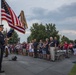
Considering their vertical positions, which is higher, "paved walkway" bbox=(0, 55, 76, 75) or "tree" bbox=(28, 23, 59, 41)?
"tree" bbox=(28, 23, 59, 41)

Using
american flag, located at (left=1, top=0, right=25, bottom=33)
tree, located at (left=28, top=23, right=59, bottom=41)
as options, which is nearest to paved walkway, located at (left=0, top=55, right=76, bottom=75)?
american flag, located at (left=1, top=0, right=25, bottom=33)

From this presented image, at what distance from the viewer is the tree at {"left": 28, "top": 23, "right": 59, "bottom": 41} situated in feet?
298

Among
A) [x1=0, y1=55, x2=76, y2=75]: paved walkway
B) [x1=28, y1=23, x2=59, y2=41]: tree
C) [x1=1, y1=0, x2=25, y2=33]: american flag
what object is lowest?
[x1=0, y1=55, x2=76, y2=75]: paved walkway

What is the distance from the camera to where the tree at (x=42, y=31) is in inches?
3575

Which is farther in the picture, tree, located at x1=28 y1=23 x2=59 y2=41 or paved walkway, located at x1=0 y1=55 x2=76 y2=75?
tree, located at x1=28 y1=23 x2=59 y2=41

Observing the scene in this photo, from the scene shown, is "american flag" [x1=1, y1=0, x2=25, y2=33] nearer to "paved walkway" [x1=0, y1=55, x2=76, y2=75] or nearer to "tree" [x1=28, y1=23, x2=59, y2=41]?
"paved walkway" [x1=0, y1=55, x2=76, y2=75]

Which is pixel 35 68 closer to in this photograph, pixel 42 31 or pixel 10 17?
pixel 10 17

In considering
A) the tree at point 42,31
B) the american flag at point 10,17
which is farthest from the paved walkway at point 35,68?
the tree at point 42,31

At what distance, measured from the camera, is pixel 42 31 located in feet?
306

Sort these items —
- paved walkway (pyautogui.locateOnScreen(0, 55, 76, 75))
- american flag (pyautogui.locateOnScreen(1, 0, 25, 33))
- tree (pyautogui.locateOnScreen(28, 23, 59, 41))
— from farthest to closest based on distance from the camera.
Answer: tree (pyautogui.locateOnScreen(28, 23, 59, 41)) < american flag (pyautogui.locateOnScreen(1, 0, 25, 33)) < paved walkway (pyautogui.locateOnScreen(0, 55, 76, 75))

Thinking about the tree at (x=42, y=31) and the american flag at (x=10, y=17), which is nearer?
the american flag at (x=10, y=17)

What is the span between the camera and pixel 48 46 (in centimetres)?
2298

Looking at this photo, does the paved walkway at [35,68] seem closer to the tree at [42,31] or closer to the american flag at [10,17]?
the american flag at [10,17]

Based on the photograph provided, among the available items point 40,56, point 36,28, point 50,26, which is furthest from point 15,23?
point 50,26
